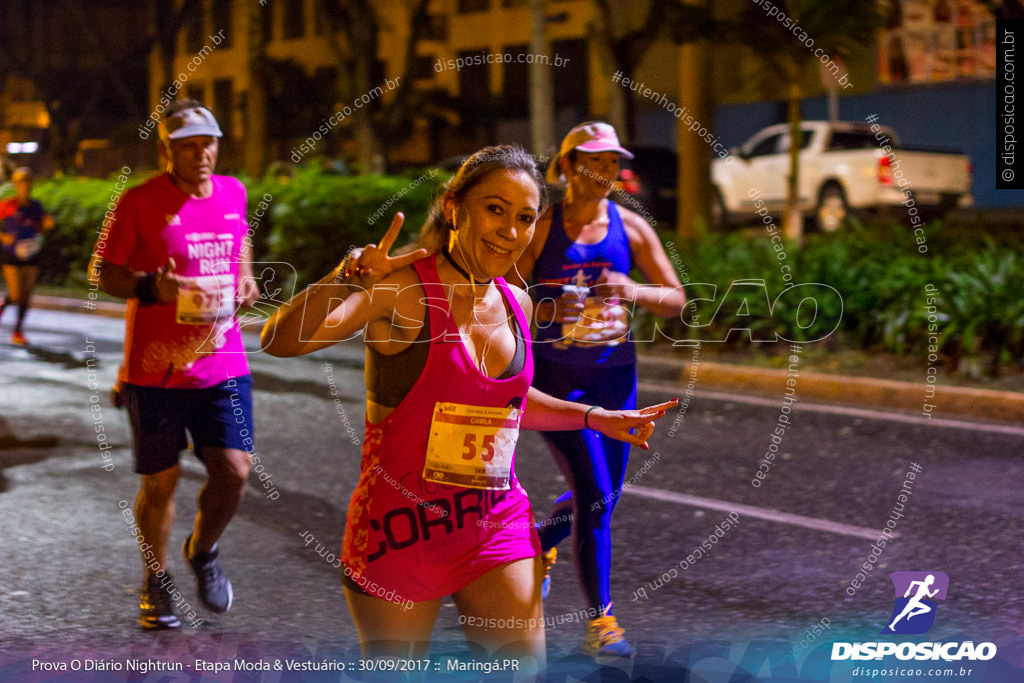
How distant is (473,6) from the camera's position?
131 ft

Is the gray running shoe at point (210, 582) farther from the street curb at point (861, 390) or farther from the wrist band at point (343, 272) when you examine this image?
the street curb at point (861, 390)

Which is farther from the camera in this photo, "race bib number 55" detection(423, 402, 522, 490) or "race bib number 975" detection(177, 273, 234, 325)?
"race bib number 975" detection(177, 273, 234, 325)

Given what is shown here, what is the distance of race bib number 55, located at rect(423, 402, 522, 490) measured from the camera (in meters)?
3.02

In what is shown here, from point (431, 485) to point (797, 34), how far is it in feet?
37.7

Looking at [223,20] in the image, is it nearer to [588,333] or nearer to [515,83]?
[515,83]

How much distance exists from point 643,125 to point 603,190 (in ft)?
104

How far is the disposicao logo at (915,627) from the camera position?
4348 millimetres

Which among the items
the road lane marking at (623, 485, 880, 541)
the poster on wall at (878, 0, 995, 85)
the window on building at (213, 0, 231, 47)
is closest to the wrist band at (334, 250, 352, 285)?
the road lane marking at (623, 485, 880, 541)

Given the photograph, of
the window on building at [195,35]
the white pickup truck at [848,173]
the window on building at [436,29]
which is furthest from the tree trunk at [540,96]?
the window on building at [436,29]

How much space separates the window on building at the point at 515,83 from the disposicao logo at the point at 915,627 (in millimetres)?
31511

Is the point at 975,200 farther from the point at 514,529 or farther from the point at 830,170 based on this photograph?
the point at 514,529

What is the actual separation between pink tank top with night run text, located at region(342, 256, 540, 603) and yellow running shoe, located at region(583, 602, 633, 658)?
1464 mm

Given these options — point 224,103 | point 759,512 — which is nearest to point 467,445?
point 759,512

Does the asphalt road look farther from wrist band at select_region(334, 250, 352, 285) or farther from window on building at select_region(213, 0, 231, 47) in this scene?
window on building at select_region(213, 0, 231, 47)
